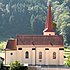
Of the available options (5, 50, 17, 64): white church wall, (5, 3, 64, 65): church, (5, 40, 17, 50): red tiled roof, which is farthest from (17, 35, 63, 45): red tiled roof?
(5, 50, 17, 64): white church wall

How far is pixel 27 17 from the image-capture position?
502 ft

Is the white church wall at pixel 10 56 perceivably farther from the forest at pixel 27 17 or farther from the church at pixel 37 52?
the forest at pixel 27 17

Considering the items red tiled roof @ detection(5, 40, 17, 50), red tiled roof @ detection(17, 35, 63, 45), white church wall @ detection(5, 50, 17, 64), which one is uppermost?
red tiled roof @ detection(17, 35, 63, 45)

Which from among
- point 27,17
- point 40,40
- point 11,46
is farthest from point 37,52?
point 27,17

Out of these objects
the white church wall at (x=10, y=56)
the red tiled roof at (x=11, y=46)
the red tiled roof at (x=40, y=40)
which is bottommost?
the white church wall at (x=10, y=56)

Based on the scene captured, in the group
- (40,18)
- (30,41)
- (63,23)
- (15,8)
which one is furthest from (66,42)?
(30,41)

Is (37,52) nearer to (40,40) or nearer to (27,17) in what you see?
(40,40)

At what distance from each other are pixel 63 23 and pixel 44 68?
87126 mm

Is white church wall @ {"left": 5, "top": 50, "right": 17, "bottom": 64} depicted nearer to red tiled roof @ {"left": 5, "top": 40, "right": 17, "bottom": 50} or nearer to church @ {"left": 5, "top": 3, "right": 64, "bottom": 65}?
church @ {"left": 5, "top": 3, "right": 64, "bottom": 65}

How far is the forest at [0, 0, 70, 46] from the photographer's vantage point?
453 feet

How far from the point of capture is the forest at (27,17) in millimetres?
138000

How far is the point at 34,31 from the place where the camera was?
462ft

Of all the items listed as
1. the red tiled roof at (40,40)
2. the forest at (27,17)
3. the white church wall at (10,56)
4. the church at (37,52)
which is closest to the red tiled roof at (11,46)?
the church at (37,52)

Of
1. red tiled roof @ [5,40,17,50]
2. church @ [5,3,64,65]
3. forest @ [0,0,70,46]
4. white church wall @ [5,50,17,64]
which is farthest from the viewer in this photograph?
forest @ [0,0,70,46]
